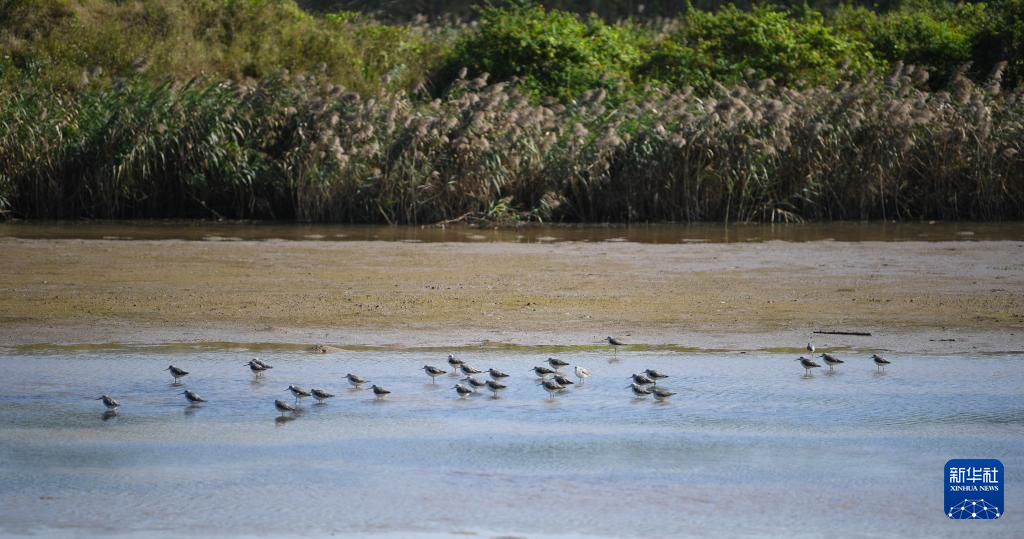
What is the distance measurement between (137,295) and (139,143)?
8636 mm

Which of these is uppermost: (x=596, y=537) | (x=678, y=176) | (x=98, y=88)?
(x=98, y=88)

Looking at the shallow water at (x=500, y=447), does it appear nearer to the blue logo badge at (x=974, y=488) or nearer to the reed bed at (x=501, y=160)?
the blue logo badge at (x=974, y=488)

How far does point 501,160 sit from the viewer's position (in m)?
21.4

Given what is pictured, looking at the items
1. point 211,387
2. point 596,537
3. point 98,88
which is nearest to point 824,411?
point 596,537

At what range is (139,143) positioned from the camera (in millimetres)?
21250

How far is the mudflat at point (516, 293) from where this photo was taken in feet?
37.2

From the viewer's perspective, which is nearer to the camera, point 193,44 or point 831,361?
point 831,361

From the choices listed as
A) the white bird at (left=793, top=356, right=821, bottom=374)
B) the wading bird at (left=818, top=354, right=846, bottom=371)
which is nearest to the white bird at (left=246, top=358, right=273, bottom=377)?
the white bird at (left=793, top=356, right=821, bottom=374)

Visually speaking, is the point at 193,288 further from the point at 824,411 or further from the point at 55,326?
the point at 824,411

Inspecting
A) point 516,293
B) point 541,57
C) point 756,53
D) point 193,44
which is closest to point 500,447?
point 516,293

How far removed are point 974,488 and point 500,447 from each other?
106 inches

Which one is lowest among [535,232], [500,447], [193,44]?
[500,447]

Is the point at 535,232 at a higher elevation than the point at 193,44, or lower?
lower

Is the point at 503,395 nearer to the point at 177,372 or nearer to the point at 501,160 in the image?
the point at 177,372
